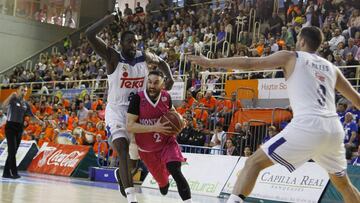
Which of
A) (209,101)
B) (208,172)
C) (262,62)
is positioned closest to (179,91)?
(209,101)

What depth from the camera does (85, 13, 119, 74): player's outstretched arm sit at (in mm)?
6738

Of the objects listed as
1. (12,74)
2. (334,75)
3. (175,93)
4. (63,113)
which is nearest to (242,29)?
(175,93)

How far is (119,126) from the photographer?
6871 mm

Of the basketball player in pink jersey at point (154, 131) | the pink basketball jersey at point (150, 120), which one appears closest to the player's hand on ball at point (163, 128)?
the basketball player in pink jersey at point (154, 131)

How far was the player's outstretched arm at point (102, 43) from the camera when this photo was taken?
674cm

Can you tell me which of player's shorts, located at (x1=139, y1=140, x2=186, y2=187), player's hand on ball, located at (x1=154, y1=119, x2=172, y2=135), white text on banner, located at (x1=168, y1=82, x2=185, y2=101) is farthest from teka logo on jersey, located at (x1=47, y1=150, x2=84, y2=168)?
player's hand on ball, located at (x1=154, y1=119, x2=172, y2=135)

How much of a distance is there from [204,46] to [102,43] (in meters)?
14.3

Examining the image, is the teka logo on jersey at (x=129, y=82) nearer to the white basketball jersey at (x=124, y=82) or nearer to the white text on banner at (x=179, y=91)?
the white basketball jersey at (x=124, y=82)

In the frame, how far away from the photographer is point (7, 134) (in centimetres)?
1257

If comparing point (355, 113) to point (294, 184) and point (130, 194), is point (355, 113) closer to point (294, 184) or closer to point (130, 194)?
point (294, 184)

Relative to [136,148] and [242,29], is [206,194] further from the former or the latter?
[242,29]

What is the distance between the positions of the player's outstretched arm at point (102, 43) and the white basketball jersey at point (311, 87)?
2618mm

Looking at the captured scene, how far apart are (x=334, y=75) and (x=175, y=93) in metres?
12.5

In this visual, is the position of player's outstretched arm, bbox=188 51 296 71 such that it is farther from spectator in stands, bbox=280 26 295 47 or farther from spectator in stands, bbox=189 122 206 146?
spectator in stands, bbox=280 26 295 47
